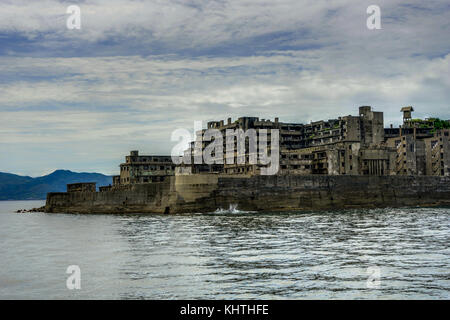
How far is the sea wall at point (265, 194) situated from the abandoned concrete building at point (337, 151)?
1692 centimetres

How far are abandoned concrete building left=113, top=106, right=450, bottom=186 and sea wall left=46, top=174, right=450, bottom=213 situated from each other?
1692 cm

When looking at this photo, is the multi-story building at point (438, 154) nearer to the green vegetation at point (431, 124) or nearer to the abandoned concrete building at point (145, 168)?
the green vegetation at point (431, 124)

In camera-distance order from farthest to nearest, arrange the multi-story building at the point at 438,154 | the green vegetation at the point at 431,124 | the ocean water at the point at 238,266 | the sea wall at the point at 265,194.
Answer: the green vegetation at the point at 431,124 < the multi-story building at the point at 438,154 < the sea wall at the point at 265,194 < the ocean water at the point at 238,266

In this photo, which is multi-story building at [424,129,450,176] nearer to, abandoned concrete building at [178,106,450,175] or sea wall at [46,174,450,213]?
abandoned concrete building at [178,106,450,175]

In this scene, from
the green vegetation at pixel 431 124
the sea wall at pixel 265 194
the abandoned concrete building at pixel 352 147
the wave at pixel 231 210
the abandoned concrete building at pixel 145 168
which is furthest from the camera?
the green vegetation at pixel 431 124

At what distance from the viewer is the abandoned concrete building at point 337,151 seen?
4828 inches

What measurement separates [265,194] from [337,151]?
1509 inches

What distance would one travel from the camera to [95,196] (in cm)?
10738

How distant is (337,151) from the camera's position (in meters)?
122

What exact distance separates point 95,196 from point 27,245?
67.1 m

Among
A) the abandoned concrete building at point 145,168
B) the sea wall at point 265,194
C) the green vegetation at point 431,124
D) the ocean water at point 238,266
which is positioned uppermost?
the green vegetation at point 431,124

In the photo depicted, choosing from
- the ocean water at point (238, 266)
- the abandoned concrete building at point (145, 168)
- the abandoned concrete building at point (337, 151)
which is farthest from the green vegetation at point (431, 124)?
the ocean water at point (238, 266)

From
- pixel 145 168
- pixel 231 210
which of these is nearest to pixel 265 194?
pixel 231 210

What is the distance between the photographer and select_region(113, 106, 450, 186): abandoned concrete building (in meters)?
123
